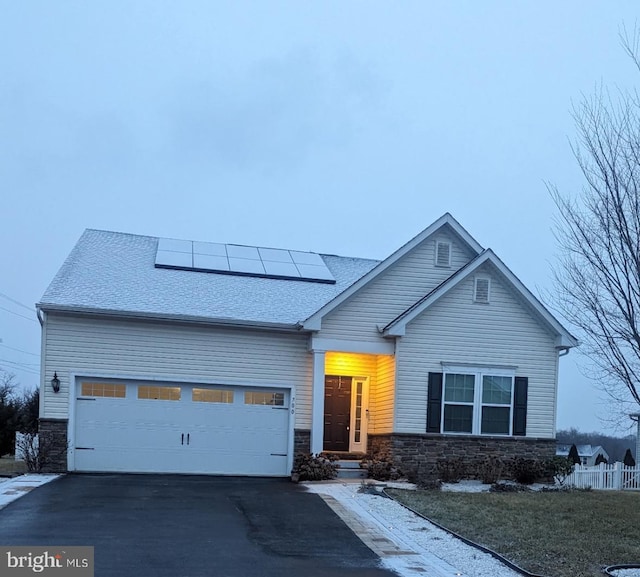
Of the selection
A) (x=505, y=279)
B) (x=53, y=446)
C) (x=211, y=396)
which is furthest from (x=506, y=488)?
(x=53, y=446)

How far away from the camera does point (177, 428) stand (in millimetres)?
17922

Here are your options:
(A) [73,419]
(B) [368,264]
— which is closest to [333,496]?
(A) [73,419]

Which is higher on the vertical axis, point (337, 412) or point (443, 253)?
point (443, 253)

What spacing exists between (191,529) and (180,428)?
7.10 m

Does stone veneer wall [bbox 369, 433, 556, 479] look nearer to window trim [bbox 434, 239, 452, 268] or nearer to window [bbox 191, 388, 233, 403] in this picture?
window [bbox 191, 388, 233, 403]

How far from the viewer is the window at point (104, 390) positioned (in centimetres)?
1764

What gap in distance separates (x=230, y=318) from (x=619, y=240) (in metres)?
10.4

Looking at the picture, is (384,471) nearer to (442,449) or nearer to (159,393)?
(442,449)

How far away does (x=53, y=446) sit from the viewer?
17188mm

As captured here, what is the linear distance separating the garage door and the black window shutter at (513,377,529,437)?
544cm

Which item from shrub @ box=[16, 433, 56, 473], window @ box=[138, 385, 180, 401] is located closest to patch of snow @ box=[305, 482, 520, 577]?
window @ box=[138, 385, 180, 401]

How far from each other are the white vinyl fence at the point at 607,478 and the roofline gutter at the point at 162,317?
8923 mm

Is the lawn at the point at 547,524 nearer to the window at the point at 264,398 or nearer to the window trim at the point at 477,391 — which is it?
the window trim at the point at 477,391
